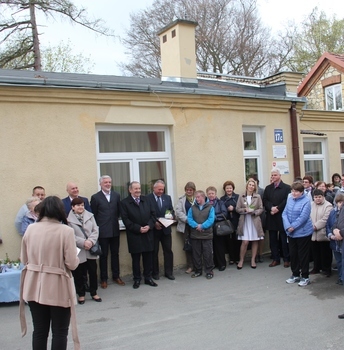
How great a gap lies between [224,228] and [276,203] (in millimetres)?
1254


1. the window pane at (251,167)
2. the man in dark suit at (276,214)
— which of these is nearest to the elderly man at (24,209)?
the man in dark suit at (276,214)

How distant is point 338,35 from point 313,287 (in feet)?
→ 70.3

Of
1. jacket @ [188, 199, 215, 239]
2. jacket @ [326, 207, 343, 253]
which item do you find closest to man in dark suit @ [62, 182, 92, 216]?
jacket @ [188, 199, 215, 239]

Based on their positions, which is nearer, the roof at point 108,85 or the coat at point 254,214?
the roof at point 108,85

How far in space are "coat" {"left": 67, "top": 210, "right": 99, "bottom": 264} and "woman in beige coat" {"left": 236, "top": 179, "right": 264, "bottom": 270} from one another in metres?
3.12

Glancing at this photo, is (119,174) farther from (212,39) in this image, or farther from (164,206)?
(212,39)

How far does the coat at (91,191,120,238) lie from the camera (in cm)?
689

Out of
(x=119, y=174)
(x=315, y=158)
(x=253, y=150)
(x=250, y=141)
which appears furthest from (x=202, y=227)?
(x=315, y=158)

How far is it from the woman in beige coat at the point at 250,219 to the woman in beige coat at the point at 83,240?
312cm

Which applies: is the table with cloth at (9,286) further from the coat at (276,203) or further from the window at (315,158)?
the window at (315,158)

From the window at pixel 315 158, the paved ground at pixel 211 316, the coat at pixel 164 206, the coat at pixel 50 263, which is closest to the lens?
the coat at pixel 50 263

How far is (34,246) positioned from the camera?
376 centimetres

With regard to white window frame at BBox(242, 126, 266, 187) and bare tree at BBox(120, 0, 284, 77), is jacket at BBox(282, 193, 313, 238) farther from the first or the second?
bare tree at BBox(120, 0, 284, 77)

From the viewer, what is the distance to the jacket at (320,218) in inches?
277
